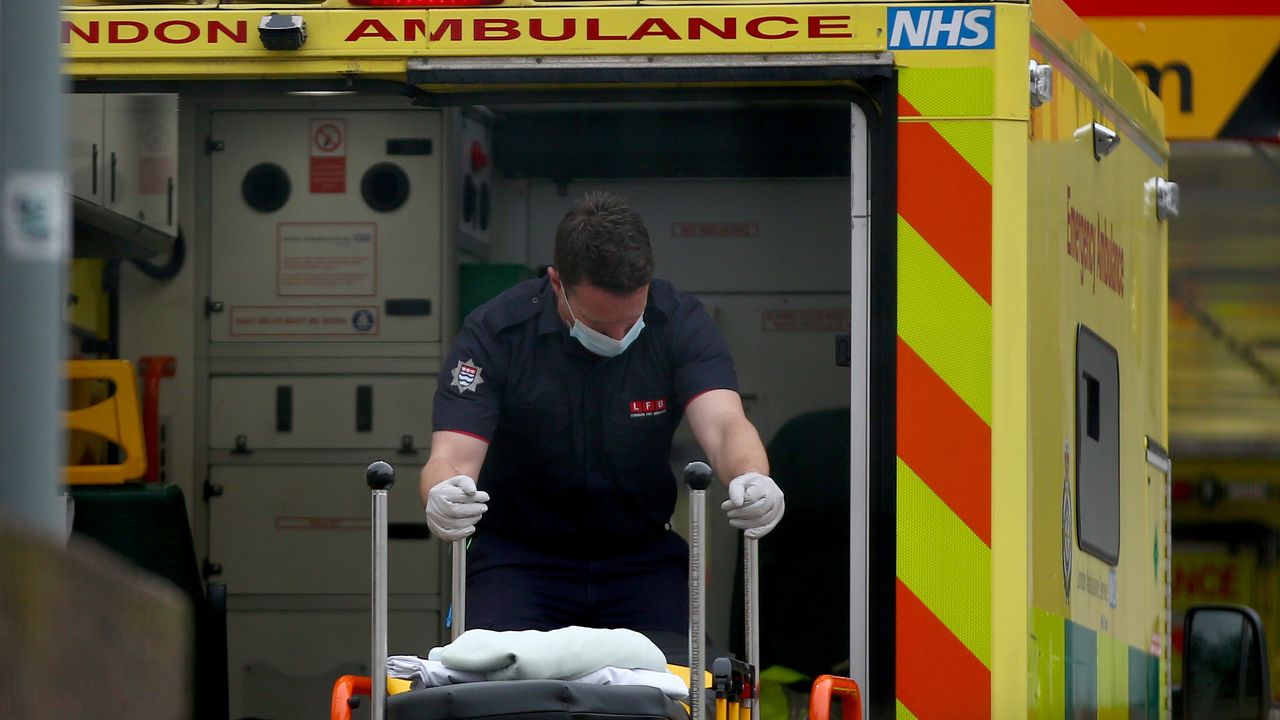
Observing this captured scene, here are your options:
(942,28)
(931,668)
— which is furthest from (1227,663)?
(942,28)

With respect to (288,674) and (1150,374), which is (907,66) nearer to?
(1150,374)

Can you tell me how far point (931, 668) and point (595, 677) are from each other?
0.69m

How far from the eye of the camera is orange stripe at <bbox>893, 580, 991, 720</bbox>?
3572mm

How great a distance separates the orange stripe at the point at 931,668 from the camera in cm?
357

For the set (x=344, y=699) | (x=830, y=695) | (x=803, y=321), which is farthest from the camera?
(x=803, y=321)

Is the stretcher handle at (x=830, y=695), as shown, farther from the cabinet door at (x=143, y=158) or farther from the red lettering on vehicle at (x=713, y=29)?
the cabinet door at (x=143, y=158)

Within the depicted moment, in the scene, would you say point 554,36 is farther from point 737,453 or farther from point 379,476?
point 379,476

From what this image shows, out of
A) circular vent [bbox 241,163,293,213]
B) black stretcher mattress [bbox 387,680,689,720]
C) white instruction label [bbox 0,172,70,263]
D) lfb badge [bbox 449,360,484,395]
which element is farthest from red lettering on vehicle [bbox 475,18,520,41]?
circular vent [bbox 241,163,293,213]

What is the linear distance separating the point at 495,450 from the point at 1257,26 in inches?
151

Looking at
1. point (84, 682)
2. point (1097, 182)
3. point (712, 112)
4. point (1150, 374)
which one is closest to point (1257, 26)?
point (712, 112)

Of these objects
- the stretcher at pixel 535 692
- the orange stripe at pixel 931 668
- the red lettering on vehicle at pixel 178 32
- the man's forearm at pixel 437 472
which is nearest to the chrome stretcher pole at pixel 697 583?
the stretcher at pixel 535 692

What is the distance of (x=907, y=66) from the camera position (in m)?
3.65

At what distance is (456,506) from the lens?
11.7 feet

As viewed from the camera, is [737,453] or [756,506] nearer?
[756,506]
